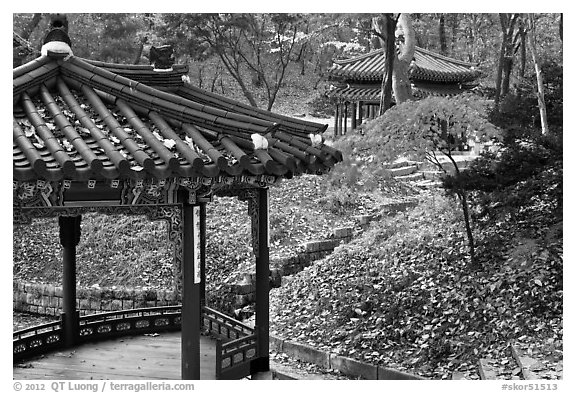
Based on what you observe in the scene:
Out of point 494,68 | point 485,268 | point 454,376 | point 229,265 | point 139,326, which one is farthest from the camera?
point 494,68

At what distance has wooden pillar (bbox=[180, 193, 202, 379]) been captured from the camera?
569cm

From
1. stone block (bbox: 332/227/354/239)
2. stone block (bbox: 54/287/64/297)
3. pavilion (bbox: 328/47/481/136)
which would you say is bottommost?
stone block (bbox: 54/287/64/297)

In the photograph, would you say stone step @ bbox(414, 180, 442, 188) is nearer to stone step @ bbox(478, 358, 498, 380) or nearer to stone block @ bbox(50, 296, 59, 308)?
stone step @ bbox(478, 358, 498, 380)

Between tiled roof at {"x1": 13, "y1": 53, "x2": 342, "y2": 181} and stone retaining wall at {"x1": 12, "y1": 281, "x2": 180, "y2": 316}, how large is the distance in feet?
25.4

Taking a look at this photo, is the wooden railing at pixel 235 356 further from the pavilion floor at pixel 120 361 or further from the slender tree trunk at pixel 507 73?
the slender tree trunk at pixel 507 73

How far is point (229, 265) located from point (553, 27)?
15.0 metres

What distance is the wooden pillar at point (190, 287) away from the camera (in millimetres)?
5691

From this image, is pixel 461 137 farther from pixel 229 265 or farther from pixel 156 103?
pixel 156 103

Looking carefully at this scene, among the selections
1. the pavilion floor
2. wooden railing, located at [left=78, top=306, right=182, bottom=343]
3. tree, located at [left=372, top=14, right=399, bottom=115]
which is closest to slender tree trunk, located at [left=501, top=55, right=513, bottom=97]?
tree, located at [left=372, top=14, right=399, bottom=115]

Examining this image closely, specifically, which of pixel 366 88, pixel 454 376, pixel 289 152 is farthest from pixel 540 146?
pixel 366 88

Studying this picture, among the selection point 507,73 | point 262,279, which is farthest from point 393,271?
point 507,73

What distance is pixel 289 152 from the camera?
5.73 m

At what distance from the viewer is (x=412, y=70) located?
22.8 meters
